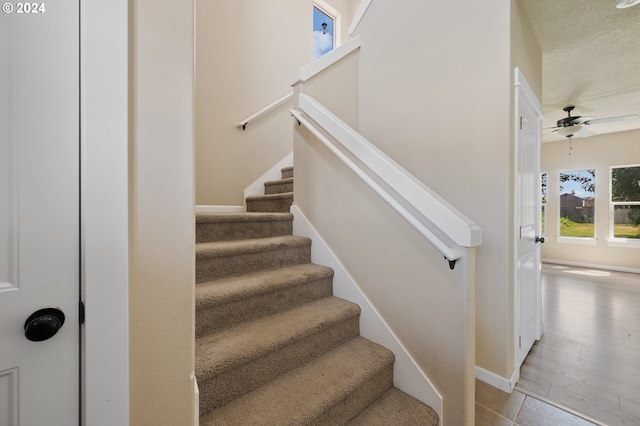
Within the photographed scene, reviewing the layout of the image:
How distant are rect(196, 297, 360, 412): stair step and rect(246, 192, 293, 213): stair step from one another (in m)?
1.10

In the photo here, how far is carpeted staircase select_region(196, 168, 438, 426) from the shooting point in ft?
3.58

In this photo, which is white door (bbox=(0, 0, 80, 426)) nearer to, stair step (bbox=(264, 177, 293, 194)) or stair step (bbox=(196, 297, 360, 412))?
stair step (bbox=(196, 297, 360, 412))

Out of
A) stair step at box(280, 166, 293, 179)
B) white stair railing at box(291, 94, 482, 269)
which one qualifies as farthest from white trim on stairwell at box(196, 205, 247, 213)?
white stair railing at box(291, 94, 482, 269)

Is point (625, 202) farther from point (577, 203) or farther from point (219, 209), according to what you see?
point (219, 209)

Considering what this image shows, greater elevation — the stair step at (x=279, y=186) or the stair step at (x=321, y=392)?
the stair step at (x=279, y=186)

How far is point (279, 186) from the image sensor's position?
9.53ft

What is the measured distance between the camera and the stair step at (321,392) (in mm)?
1046

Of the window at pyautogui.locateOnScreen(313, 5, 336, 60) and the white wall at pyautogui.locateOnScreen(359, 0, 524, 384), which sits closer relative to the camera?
the white wall at pyautogui.locateOnScreen(359, 0, 524, 384)

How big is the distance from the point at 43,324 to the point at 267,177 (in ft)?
8.89

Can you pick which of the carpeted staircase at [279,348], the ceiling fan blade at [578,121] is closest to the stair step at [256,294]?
the carpeted staircase at [279,348]

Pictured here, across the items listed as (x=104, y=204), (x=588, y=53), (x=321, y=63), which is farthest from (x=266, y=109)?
(x=588, y=53)

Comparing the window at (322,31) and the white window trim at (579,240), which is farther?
the white window trim at (579,240)

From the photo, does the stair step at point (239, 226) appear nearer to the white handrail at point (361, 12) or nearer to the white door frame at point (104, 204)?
the white door frame at point (104, 204)

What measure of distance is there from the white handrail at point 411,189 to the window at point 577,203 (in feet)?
20.2
